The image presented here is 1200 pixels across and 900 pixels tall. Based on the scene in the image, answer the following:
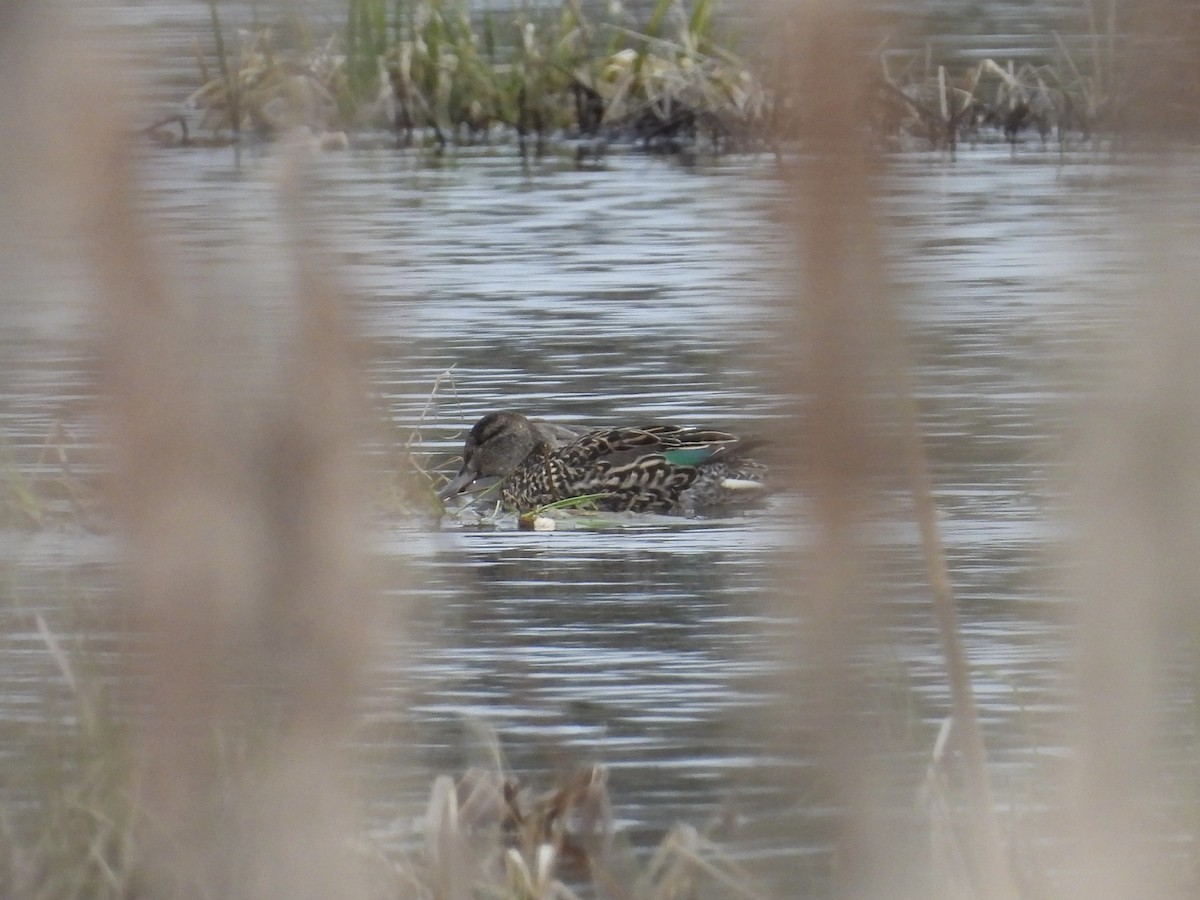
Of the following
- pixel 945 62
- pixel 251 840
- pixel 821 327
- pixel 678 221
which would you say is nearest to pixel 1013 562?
pixel 251 840

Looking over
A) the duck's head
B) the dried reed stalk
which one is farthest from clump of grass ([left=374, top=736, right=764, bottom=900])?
the duck's head

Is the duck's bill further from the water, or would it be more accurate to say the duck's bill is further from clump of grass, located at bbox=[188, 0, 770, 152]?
clump of grass, located at bbox=[188, 0, 770, 152]

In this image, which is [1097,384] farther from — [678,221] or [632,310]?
[678,221]

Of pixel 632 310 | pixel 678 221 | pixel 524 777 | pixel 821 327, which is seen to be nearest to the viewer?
pixel 821 327

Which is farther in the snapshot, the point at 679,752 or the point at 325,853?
the point at 679,752

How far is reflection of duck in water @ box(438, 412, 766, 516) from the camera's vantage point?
365 inches

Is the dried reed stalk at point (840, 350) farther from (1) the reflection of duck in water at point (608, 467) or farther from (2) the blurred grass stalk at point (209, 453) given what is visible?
(1) the reflection of duck in water at point (608, 467)

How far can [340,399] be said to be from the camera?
2211 millimetres

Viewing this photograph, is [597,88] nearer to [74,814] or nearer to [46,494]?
[46,494]

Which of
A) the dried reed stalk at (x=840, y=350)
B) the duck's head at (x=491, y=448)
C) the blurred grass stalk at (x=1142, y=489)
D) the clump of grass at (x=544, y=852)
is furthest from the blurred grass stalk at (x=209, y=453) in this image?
the duck's head at (x=491, y=448)

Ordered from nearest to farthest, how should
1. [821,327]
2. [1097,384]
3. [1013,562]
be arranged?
[821,327] < [1097,384] < [1013,562]

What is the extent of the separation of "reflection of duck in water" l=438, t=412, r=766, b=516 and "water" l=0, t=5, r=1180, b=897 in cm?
18

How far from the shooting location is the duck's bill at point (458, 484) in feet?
32.1

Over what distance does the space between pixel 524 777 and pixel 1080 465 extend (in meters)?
3.36
